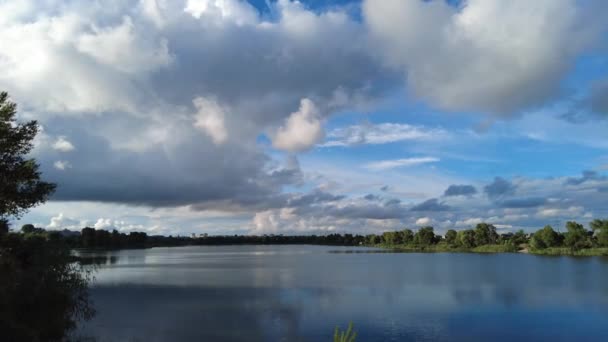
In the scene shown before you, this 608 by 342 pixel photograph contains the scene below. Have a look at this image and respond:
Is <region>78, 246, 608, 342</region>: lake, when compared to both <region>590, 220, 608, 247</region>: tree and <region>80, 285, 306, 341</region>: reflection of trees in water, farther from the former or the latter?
<region>590, 220, 608, 247</region>: tree

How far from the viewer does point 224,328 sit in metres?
35.6

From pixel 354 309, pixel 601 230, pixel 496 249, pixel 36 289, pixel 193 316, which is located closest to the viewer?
pixel 36 289

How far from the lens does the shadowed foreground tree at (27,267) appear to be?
24.5 metres

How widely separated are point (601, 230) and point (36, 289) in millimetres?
167512

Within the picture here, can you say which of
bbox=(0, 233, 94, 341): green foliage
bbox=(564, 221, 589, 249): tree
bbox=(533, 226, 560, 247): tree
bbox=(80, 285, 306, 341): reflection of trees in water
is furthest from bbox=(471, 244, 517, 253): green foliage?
bbox=(0, 233, 94, 341): green foliage

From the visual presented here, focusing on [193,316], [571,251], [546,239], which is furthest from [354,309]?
[546,239]

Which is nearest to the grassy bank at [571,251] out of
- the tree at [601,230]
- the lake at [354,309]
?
the tree at [601,230]

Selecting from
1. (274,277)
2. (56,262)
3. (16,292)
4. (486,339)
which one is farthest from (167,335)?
(274,277)

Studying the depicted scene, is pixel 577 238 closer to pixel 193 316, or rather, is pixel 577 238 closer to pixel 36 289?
pixel 193 316

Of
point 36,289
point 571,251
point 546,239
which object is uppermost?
point 546,239

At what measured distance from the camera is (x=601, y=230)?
150125 millimetres

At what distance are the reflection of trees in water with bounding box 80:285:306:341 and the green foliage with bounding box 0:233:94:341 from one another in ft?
20.1

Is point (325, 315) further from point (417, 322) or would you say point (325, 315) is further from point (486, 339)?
point (486, 339)

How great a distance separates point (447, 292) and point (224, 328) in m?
31.7
